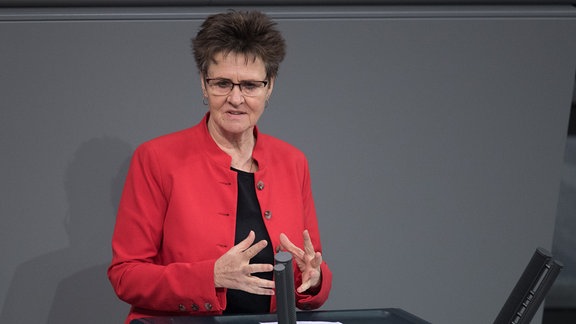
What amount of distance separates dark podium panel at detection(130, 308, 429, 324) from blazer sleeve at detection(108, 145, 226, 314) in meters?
0.08

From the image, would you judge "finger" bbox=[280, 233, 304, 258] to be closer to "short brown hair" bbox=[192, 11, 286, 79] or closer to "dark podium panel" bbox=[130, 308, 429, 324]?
"dark podium panel" bbox=[130, 308, 429, 324]

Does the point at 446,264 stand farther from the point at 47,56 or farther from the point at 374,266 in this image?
the point at 47,56

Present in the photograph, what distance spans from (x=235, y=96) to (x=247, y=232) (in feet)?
1.16

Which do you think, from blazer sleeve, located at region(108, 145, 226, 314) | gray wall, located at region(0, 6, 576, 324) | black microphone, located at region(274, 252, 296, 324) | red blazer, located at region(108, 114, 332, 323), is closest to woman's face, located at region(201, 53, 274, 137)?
red blazer, located at region(108, 114, 332, 323)

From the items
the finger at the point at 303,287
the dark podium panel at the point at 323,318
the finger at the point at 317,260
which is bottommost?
the dark podium panel at the point at 323,318

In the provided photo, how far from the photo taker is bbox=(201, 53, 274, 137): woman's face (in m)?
2.18

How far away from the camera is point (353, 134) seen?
10.7ft

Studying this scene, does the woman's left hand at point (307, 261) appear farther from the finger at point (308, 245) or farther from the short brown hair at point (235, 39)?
the short brown hair at point (235, 39)

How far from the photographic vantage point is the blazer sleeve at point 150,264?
2082mm

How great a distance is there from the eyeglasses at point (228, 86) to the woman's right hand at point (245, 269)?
42cm

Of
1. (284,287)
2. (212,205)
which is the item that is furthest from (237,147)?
(284,287)

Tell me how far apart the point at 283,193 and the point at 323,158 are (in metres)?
0.92

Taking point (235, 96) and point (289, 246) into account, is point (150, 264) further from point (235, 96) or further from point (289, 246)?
point (235, 96)

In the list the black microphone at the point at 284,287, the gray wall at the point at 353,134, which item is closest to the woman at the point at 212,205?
the black microphone at the point at 284,287
